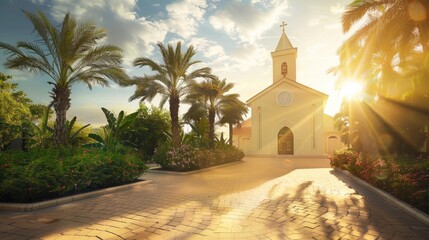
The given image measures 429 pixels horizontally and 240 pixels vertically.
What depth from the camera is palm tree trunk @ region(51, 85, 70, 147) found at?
35.0ft

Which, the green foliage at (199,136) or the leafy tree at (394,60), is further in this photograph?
the green foliage at (199,136)

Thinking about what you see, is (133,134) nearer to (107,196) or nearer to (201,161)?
(201,161)

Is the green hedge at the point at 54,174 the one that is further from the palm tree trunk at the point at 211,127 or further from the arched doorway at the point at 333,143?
the arched doorway at the point at 333,143

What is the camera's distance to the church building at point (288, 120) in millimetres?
31156

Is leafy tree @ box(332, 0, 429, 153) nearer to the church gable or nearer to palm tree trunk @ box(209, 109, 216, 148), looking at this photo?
palm tree trunk @ box(209, 109, 216, 148)

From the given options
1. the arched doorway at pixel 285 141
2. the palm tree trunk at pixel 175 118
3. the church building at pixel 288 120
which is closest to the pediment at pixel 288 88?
the church building at pixel 288 120

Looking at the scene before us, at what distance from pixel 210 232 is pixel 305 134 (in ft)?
95.8

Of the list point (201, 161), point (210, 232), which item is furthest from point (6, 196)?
point (201, 161)

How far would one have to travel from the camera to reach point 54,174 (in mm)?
6684

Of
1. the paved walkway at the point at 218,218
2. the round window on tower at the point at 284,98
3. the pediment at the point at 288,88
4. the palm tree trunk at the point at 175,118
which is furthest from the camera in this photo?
the round window on tower at the point at 284,98

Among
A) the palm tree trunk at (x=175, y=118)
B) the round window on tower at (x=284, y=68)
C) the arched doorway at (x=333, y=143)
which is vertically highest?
the round window on tower at (x=284, y=68)

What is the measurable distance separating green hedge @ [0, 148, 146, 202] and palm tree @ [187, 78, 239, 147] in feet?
28.9

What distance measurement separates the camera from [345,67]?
60.2ft

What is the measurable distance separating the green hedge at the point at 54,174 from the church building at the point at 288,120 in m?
24.5
